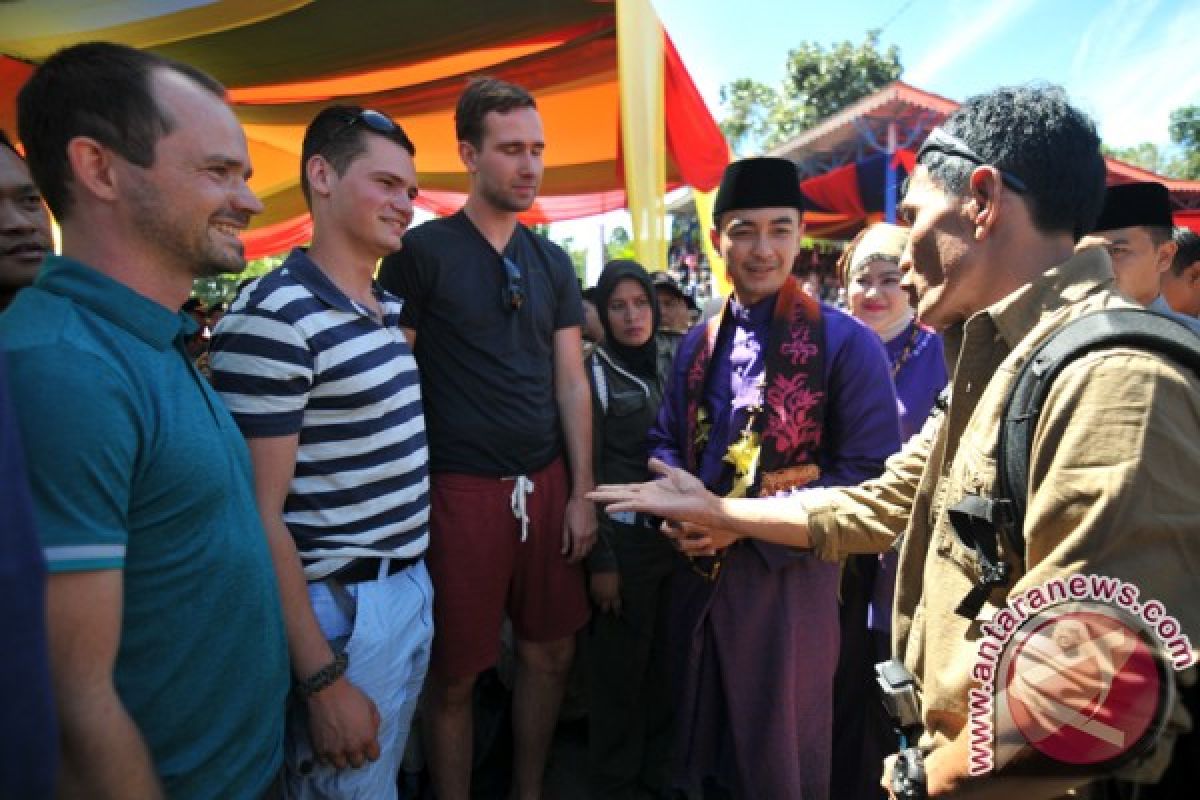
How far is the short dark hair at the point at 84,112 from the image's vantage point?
1144 mm

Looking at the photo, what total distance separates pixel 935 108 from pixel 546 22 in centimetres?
967

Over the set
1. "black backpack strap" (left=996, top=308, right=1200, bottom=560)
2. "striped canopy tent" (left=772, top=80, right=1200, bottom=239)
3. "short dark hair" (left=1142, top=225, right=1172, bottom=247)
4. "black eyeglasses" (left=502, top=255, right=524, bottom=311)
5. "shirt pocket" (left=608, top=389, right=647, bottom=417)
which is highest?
"striped canopy tent" (left=772, top=80, right=1200, bottom=239)

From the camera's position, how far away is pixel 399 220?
188 centimetres

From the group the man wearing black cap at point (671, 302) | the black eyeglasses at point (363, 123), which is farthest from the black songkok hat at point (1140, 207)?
the black eyeglasses at point (363, 123)

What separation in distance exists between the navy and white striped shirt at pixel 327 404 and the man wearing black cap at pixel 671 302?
8.54 feet

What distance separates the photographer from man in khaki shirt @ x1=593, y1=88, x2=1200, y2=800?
0.83 metres

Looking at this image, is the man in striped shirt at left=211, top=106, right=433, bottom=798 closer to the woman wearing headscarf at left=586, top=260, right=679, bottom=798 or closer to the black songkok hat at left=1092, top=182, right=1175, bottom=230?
the woman wearing headscarf at left=586, top=260, right=679, bottom=798

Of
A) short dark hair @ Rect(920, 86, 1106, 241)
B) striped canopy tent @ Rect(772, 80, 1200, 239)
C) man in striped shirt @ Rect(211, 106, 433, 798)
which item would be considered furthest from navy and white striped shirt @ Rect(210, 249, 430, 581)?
striped canopy tent @ Rect(772, 80, 1200, 239)

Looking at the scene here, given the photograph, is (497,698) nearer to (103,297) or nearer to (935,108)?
(103,297)

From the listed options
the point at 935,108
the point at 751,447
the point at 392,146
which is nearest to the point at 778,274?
the point at 751,447

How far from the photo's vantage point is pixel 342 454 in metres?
1.67

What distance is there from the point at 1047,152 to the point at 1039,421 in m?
0.52

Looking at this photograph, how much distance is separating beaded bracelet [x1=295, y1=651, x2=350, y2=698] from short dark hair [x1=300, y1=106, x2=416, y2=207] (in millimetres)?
1227

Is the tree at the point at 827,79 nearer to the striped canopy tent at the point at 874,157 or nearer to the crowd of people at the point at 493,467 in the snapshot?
the striped canopy tent at the point at 874,157
